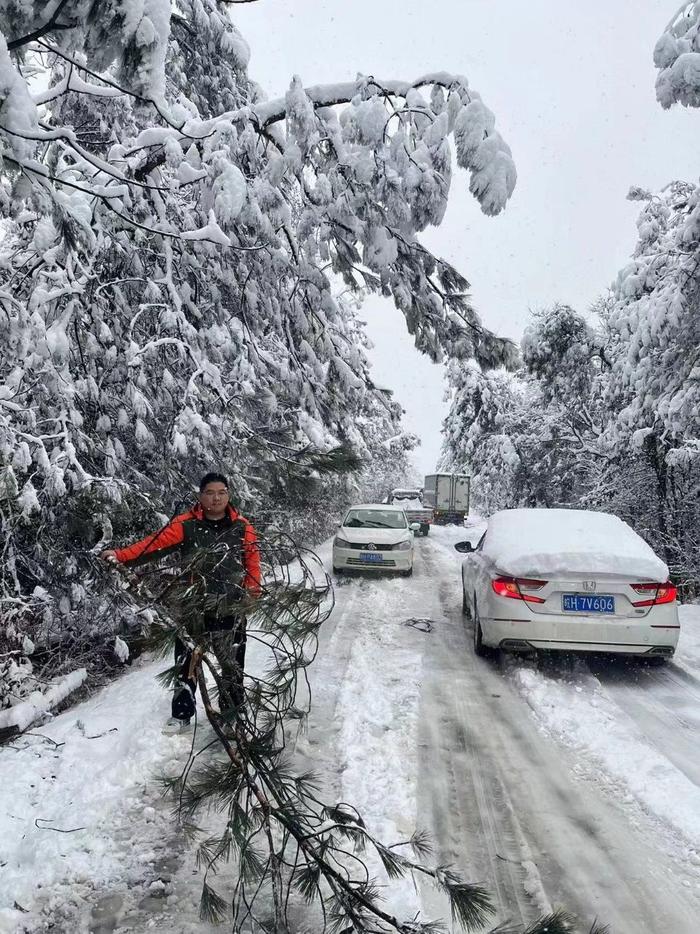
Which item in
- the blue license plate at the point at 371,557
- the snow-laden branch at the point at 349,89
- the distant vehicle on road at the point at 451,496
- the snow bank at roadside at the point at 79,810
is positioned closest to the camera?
the snow bank at roadside at the point at 79,810

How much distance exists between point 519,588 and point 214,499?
369cm

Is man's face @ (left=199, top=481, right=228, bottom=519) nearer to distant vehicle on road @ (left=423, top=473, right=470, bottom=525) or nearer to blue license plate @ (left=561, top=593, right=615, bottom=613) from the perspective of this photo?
blue license plate @ (left=561, top=593, right=615, bottom=613)

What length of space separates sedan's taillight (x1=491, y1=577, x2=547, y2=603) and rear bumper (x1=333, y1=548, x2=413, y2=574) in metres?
7.08

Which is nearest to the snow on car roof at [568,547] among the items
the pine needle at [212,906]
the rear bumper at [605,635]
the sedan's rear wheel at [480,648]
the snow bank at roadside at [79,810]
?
the rear bumper at [605,635]

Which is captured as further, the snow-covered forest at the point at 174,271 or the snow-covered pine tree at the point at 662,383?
the snow-covered pine tree at the point at 662,383

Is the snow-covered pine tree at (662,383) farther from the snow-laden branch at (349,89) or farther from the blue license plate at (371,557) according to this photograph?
the snow-laden branch at (349,89)

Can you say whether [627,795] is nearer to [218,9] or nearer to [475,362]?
[475,362]

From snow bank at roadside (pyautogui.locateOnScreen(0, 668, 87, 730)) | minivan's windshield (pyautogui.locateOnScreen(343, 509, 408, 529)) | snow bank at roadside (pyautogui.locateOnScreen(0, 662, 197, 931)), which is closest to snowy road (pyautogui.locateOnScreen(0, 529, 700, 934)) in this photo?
snow bank at roadside (pyautogui.locateOnScreen(0, 662, 197, 931))

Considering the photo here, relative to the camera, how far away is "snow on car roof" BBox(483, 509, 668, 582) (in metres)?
6.16

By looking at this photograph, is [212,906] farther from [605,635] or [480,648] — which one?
[480,648]

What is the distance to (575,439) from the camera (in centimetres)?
1975

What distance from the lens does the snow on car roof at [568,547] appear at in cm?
616

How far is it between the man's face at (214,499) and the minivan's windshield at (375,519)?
34.9 ft

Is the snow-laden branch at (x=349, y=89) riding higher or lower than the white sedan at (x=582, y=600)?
higher
